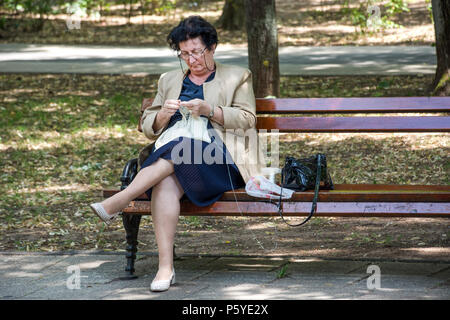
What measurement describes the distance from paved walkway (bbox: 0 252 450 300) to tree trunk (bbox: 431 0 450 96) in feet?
16.5

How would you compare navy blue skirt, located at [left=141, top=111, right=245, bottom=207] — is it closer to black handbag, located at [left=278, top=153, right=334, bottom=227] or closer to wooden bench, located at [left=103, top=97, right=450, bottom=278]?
wooden bench, located at [left=103, top=97, right=450, bottom=278]

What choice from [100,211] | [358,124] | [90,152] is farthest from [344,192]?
[90,152]

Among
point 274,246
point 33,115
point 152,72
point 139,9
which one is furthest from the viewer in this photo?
point 139,9

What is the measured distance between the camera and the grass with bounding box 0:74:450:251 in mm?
5953

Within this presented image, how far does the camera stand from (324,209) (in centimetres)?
420

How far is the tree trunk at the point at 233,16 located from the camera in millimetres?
18734

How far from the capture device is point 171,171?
4320mm

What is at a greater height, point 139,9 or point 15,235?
point 139,9

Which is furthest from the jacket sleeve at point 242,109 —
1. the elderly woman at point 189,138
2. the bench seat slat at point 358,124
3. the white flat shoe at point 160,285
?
the white flat shoe at point 160,285

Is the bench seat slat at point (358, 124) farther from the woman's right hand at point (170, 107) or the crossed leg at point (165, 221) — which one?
the crossed leg at point (165, 221)

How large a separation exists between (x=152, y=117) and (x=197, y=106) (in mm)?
364

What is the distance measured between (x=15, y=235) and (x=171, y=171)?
6.34 feet

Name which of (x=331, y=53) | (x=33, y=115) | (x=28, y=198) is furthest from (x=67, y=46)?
(x=28, y=198)

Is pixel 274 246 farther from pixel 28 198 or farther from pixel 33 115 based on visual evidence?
pixel 33 115
